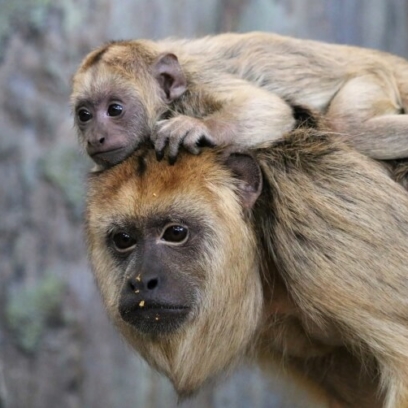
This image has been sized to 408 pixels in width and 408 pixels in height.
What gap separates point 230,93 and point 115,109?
537 millimetres

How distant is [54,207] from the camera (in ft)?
21.6

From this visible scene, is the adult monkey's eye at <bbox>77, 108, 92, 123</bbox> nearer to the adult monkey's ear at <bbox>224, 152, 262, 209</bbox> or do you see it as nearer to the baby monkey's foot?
the baby monkey's foot

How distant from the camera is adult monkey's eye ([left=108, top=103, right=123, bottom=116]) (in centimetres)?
413

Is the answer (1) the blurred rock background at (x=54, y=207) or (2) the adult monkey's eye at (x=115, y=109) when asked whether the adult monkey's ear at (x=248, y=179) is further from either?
(1) the blurred rock background at (x=54, y=207)

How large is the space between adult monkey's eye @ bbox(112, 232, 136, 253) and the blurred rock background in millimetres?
2739

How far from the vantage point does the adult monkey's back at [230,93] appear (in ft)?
12.9

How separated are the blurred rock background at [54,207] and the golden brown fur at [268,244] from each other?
104 inches

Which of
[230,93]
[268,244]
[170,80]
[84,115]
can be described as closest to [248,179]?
[268,244]

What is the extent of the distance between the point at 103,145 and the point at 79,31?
2.74 metres

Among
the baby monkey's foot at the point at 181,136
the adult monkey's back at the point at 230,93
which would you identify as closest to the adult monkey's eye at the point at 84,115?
the adult monkey's back at the point at 230,93

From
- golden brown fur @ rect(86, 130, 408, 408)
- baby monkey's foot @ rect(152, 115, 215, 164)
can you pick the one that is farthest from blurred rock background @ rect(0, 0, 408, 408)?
baby monkey's foot @ rect(152, 115, 215, 164)

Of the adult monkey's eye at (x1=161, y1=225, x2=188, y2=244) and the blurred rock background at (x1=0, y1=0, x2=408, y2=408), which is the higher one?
the adult monkey's eye at (x1=161, y1=225, x2=188, y2=244)

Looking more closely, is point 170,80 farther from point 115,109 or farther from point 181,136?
point 181,136

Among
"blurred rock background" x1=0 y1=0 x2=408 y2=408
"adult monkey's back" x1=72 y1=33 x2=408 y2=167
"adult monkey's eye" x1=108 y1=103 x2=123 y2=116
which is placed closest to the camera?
"adult monkey's back" x1=72 y1=33 x2=408 y2=167
